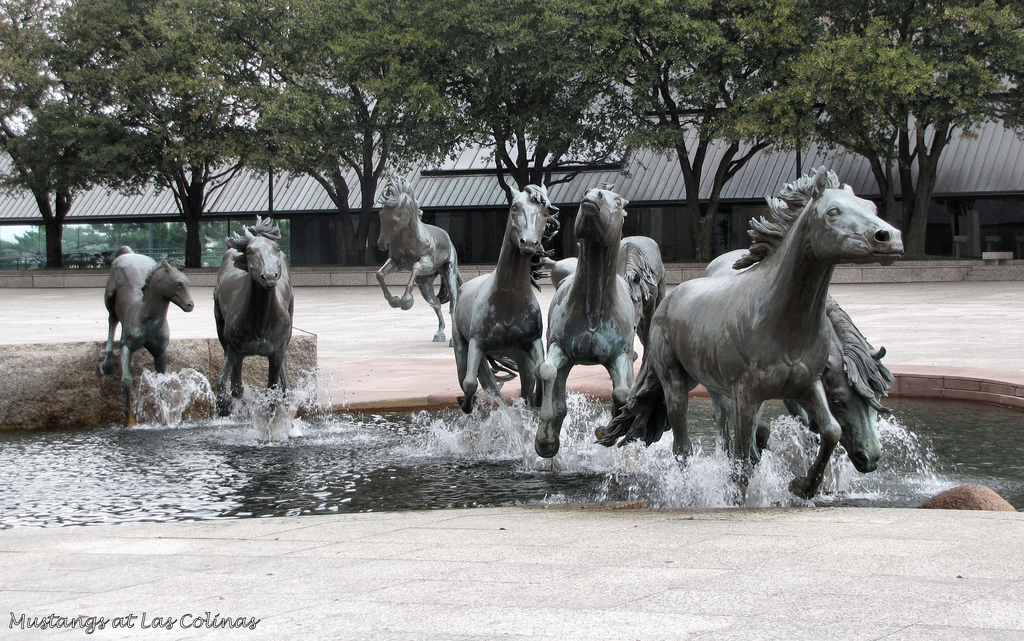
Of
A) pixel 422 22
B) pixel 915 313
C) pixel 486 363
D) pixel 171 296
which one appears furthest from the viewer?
pixel 422 22

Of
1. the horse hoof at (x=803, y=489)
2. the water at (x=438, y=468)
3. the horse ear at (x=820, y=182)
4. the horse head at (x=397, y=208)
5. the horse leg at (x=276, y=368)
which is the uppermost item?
the horse head at (x=397, y=208)

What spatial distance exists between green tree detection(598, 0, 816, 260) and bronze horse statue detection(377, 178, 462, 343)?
15.7 metres

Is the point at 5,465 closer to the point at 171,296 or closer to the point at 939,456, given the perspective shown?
the point at 171,296

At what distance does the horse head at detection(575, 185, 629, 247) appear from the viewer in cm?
627

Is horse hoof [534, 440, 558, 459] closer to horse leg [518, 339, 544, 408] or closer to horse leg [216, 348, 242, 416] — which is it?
horse leg [518, 339, 544, 408]

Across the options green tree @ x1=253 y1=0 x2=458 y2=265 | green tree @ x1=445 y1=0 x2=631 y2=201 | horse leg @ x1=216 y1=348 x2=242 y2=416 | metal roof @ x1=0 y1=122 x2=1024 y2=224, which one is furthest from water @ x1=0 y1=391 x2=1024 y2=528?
metal roof @ x1=0 y1=122 x2=1024 y2=224

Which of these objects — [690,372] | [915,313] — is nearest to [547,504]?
[690,372]

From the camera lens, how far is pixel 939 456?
24.5 feet

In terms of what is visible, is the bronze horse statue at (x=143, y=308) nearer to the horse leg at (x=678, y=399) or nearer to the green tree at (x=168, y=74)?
the horse leg at (x=678, y=399)

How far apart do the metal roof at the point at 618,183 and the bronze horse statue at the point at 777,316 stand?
Answer: 27.6 m

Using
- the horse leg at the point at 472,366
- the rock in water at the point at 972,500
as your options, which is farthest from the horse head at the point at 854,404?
the horse leg at the point at 472,366

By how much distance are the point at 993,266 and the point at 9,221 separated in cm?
3906

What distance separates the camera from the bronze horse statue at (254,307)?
881 centimetres

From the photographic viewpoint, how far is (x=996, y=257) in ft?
106
